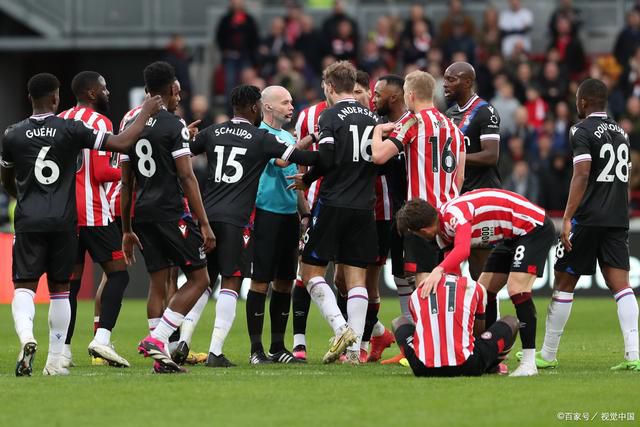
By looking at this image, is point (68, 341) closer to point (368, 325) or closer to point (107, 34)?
point (368, 325)

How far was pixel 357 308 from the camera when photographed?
11906 millimetres

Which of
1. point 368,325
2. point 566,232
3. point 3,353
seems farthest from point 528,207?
point 3,353

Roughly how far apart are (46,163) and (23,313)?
1.21m

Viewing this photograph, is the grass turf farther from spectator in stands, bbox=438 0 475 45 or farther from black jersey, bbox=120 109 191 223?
spectator in stands, bbox=438 0 475 45

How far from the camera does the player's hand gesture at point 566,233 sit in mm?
11383

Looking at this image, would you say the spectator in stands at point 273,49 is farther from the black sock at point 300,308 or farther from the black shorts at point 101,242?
the black shorts at point 101,242

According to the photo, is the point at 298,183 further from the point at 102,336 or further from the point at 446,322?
the point at 446,322

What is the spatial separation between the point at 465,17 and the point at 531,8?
220 cm

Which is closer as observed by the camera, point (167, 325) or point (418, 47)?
point (167, 325)

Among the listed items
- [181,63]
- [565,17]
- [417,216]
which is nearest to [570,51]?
[565,17]

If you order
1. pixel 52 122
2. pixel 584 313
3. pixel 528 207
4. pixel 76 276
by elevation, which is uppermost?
pixel 52 122

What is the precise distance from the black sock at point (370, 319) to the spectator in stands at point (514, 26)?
44.3 feet

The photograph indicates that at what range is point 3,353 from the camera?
13281 millimetres

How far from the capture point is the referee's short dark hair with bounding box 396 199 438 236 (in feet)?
33.4
